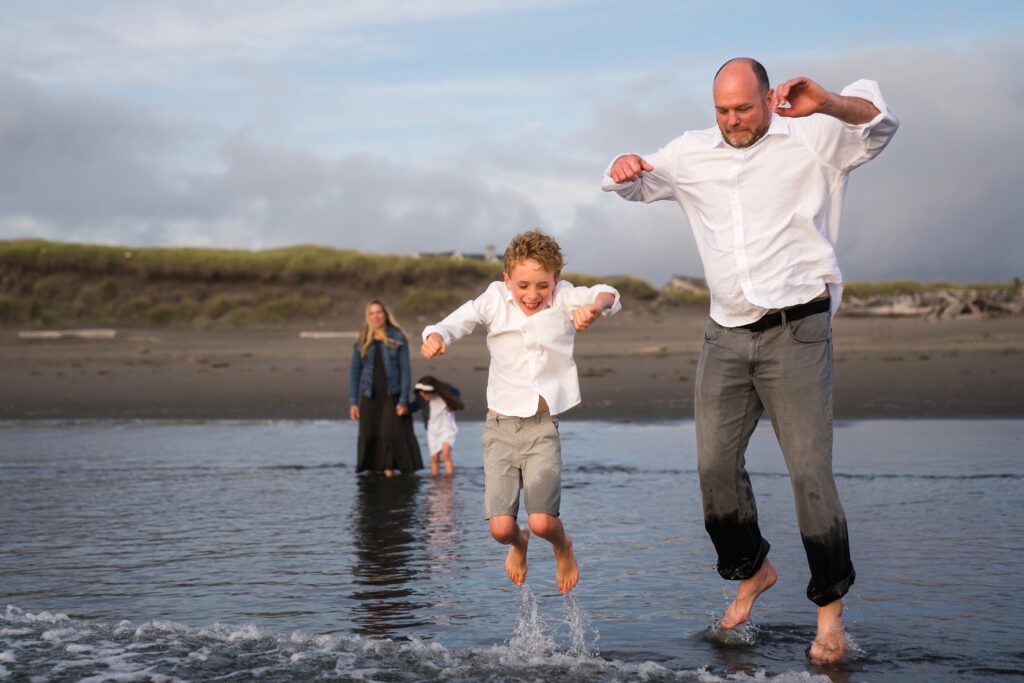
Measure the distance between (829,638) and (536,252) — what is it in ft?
7.16

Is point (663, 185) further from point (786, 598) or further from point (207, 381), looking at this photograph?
point (207, 381)

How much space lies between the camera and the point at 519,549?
614 cm

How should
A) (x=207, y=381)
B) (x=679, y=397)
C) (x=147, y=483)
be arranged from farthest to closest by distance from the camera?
(x=207, y=381)
(x=679, y=397)
(x=147, y=483)

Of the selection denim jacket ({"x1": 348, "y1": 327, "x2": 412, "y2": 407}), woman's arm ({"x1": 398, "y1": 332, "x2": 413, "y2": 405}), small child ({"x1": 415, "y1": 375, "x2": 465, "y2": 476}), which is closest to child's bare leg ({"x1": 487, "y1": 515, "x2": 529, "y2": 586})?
small child ({"x1": 415, "y1": 375, "x2": 465, "y2": 476})

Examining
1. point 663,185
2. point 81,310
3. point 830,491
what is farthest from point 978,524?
point 81,310

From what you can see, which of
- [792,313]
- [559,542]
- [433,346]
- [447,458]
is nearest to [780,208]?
[792,313]

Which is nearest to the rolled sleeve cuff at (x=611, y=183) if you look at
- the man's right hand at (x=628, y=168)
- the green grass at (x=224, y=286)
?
the man's right hand at (x=628, y=168)

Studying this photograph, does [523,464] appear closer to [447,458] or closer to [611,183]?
[611,183]

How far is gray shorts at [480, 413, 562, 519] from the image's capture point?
5938 mm

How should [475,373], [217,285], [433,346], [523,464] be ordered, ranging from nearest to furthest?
1. [433,346]
2. [523,464]
3. [475,373]
4. [217,285]

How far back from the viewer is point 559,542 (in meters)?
6.10

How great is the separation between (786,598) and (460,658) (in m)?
1.87

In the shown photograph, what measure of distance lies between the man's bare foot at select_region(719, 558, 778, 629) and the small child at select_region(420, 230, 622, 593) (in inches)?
33.2

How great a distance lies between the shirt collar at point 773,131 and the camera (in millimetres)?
5375
